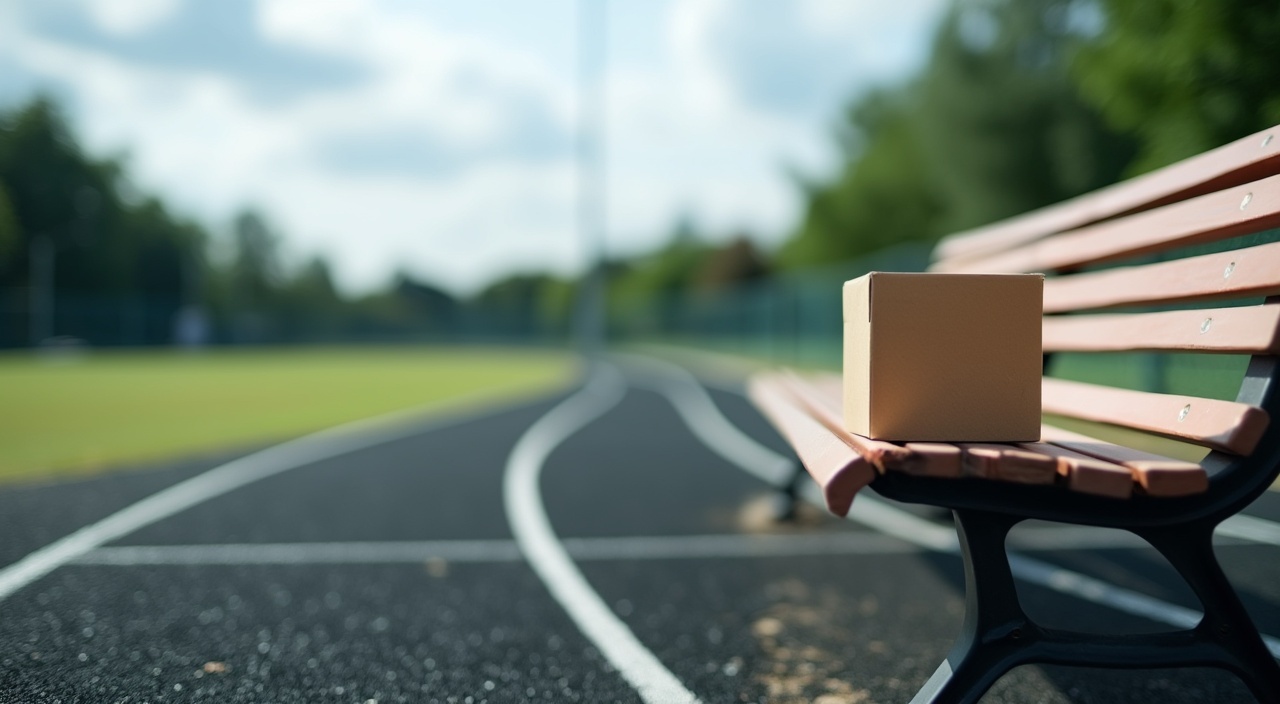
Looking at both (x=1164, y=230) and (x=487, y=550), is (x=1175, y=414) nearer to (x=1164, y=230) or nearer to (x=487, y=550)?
(x=1164, y=230)

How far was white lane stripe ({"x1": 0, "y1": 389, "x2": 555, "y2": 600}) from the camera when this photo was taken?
390 centimetres

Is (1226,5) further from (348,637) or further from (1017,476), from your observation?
(348,637)

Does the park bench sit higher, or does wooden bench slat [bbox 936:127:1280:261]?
wooden bench slat [bbox 936:127:1280:261]

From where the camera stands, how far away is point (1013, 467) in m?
1.84

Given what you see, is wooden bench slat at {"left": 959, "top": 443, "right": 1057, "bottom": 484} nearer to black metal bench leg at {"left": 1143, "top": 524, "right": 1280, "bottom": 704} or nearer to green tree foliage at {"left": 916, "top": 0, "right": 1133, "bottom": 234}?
black metal bench leg at {"left": 1143, "top": 524, "right": 1280, "bottom": 704}

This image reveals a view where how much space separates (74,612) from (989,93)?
2337 cm

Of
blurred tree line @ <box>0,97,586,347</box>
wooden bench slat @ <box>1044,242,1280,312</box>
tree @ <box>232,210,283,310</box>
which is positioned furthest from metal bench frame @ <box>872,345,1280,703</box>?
tree @ <box>232,210,283,310</box>

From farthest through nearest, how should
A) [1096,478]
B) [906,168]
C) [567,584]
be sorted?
[906,168], [567,584], [1096,478]

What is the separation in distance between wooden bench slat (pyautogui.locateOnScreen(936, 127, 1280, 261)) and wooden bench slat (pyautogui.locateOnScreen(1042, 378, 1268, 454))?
624 mm

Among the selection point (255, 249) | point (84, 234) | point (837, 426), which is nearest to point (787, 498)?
point (837, 426)

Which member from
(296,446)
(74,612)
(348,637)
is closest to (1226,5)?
(348,637)

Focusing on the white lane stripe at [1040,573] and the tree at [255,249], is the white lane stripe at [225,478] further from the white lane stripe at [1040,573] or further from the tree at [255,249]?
the tree at [255,249]

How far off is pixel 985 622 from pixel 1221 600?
0.57m

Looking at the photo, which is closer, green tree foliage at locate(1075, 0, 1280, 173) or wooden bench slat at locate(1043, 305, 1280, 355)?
wooden bench slat at locate(1043, 305, 1280, 355)
